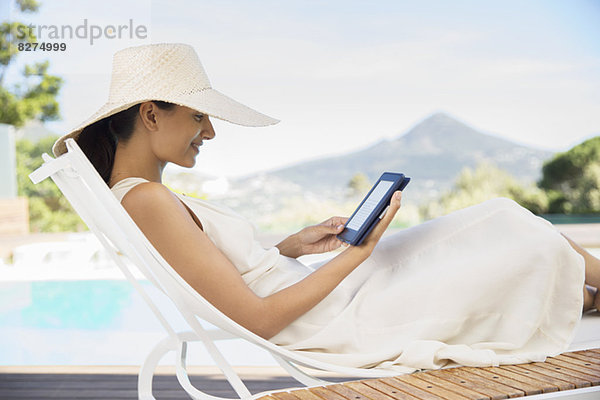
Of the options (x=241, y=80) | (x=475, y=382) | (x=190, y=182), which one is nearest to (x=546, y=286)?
(x=475, y=382)

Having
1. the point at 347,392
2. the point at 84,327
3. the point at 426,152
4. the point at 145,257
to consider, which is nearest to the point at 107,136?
the point at 145,257

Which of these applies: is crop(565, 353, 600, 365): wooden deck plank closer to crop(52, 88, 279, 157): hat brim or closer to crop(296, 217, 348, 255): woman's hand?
crop(296, 217, 348, 255): woman's hand

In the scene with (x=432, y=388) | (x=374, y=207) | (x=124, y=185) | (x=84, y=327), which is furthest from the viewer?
(x=84, y=327)

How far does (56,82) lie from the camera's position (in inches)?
554

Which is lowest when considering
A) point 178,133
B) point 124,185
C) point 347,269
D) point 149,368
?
point 149,368

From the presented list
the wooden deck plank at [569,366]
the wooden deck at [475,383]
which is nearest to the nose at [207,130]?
the wooden deck at [475,383]

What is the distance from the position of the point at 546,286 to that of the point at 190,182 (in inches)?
504

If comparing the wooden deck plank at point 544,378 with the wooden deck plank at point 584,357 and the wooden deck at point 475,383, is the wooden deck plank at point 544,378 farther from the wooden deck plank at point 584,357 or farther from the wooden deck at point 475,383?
the wooden deck plank at point 584,357

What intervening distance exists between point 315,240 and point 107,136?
0.77 meters

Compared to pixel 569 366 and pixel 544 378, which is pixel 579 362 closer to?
pixel 569 366

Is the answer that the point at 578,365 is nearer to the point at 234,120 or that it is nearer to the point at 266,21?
the point at 234,120

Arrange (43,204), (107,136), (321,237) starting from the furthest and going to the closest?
(43,204)
(321,237)
(107,136)

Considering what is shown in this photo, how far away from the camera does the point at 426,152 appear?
19.7 meters

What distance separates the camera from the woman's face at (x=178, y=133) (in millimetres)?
1852
